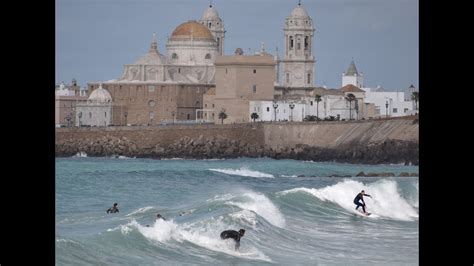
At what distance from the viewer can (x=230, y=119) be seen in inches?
2549

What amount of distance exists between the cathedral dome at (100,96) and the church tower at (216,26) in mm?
7800

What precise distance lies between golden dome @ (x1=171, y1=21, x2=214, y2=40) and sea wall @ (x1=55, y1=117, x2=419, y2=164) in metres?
9.11

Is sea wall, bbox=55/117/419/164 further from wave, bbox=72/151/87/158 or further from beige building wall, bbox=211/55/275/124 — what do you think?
beige building wall, bbox=211/55/275/124

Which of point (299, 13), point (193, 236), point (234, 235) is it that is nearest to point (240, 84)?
point (299, 13)

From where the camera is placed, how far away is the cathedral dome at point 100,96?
67.5 m

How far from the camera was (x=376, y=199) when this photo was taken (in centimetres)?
2392

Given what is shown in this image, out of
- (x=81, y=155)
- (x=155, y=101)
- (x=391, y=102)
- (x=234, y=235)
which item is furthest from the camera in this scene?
(x=155, y=101)

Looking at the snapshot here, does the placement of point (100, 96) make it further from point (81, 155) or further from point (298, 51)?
point (298, 51)

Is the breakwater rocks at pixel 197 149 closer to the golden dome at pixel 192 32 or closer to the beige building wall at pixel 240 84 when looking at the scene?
the beige building wall at pixel 240 84

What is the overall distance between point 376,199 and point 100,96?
44.8 m

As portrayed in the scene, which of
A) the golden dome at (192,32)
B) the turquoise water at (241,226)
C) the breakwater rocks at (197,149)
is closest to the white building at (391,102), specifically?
the breakwater rocks at (197,149)
